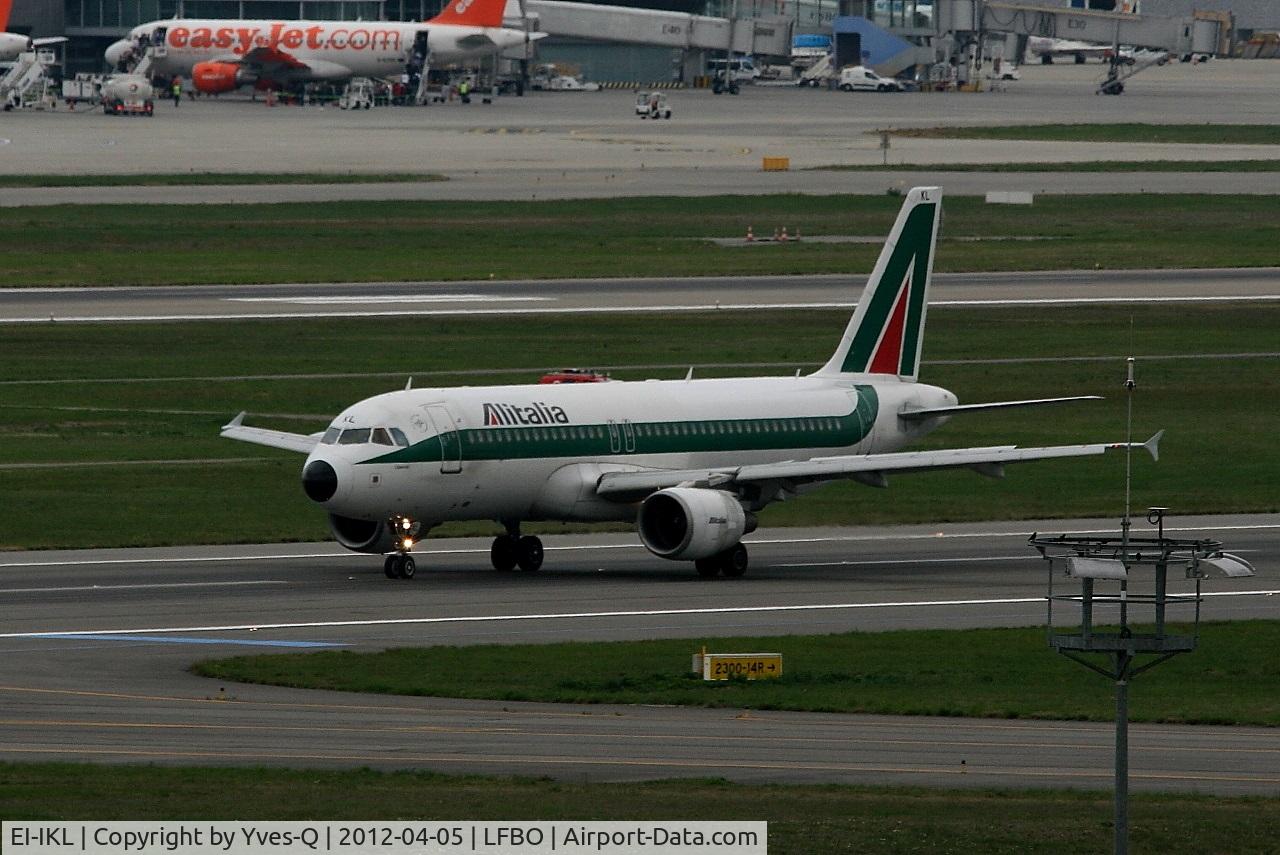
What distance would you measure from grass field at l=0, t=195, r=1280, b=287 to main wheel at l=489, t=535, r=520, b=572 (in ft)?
204

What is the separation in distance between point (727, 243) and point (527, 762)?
99702mm

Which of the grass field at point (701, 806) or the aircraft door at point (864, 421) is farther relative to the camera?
the aircraft door at point (864, 421)

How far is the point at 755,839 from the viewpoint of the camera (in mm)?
27328

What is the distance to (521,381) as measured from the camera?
8594cm

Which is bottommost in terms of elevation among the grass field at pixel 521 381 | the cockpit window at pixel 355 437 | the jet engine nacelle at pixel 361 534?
the grass field at pixel 521 381

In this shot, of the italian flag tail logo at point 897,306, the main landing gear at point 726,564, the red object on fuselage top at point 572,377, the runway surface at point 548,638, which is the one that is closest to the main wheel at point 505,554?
the runway surface at point 548,638

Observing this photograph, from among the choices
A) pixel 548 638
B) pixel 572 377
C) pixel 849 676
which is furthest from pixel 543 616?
pixel 572 377

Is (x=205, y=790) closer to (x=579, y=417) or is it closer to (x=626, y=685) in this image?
(x=626, y=685)

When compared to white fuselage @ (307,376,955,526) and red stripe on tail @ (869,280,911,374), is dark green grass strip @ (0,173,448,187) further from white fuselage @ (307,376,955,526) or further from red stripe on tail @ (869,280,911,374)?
white fuselage @ (307,376,955,526)

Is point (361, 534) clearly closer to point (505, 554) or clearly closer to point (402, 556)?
point (402, 556)

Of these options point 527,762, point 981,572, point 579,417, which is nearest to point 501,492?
point 579,417

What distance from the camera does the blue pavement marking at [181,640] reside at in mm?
45669

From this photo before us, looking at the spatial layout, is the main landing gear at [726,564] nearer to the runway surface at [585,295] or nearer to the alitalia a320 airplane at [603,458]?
the alitalia a320 airplane at [603,458]

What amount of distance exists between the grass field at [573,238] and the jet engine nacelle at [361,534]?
6325 centimetres
